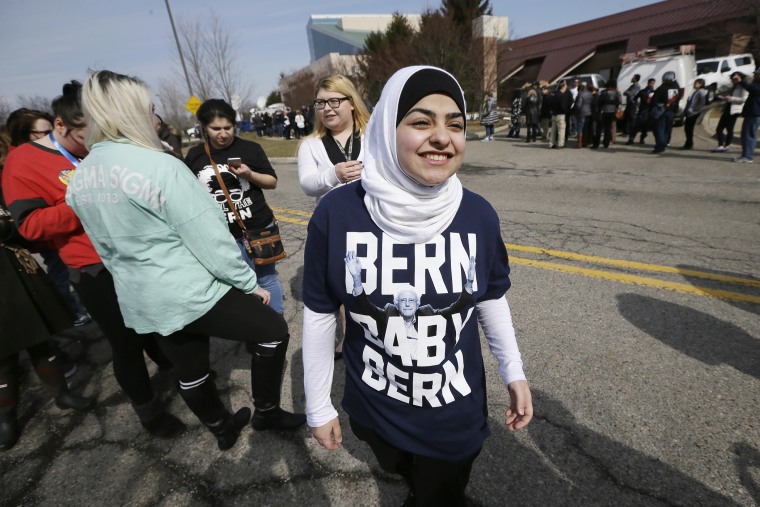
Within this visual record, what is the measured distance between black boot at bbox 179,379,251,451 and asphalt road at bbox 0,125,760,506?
3.9 inches

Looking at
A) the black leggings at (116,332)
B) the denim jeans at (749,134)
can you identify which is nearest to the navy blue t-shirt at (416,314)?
the black leggings at (116,332)

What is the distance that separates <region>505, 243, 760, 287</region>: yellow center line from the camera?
12.0 ft

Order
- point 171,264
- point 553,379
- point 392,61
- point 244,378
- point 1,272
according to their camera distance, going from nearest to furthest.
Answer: point 171,264 < point 1,272 < point 553,379 < point 244,378 < point 392,61

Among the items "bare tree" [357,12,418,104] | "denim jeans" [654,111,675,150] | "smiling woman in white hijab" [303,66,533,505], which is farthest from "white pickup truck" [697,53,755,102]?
"smiling woman in white hijab" [303,66,533,505]

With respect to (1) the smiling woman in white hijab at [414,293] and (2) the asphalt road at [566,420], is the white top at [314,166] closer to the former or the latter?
(1) the smiling woman in white hijab at [414,293]

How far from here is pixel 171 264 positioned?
1.78 m

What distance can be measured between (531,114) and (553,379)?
12.7m

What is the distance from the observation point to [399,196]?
1.22 meters

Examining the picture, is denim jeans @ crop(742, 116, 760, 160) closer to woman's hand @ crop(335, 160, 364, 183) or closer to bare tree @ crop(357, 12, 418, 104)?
woman's hand @ crop(335, 160, 364, 183)

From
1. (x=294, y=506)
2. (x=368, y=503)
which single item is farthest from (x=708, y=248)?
(x=294, y=506)

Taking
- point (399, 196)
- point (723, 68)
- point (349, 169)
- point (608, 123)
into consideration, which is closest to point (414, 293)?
point (399, 196)

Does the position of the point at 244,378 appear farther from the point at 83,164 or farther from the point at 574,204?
the point at 574,204

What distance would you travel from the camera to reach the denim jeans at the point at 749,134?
7.76m

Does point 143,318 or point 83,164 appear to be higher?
point 83,164
